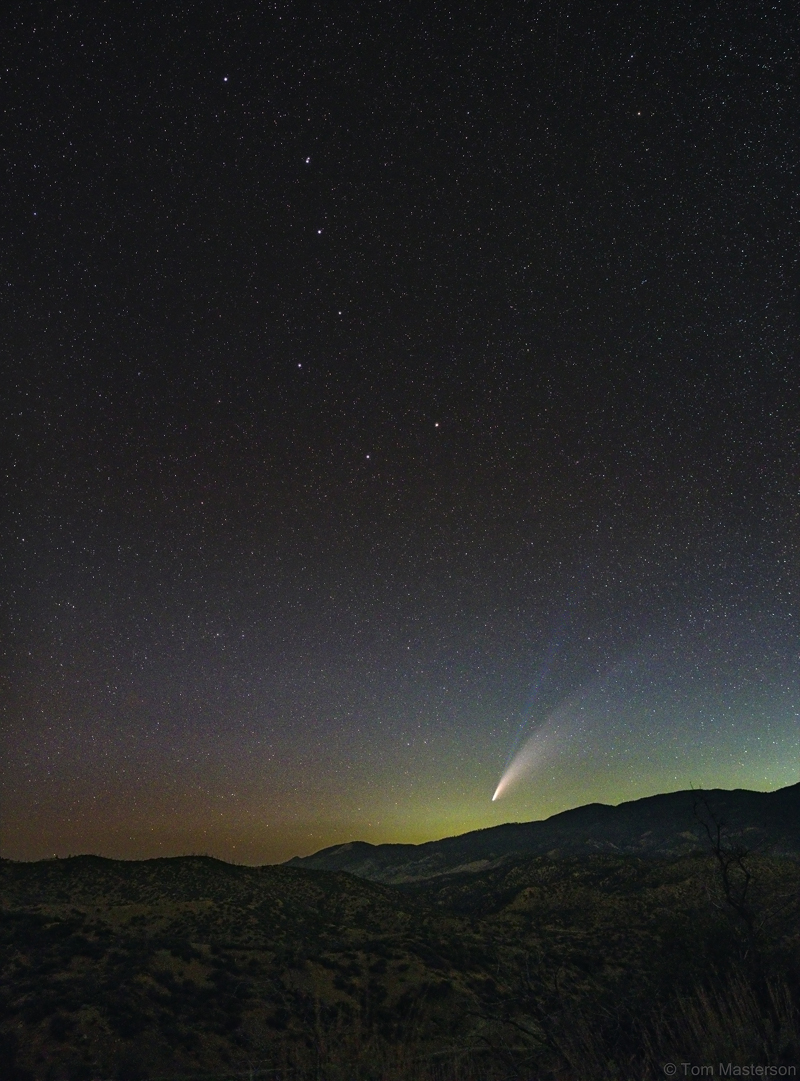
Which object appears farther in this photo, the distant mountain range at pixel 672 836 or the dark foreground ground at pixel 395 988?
the distant mountain range at pixel 672 836

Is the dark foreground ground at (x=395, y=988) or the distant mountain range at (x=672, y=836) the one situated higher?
the dark foreground ground at (x=395, y=988)

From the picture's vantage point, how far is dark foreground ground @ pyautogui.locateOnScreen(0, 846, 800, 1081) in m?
7.54

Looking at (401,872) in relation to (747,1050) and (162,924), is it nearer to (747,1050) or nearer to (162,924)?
(162,924)

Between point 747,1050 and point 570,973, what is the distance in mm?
29878

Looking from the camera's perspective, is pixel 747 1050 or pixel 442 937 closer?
pixel 747 1050

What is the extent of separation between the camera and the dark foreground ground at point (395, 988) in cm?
754

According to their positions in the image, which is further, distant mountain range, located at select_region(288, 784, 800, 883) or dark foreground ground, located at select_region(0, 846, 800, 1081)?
distant mountain range, located at select_region(288, 784, 800, 883)

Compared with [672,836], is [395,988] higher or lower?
higher

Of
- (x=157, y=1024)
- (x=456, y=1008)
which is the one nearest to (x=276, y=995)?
(x=157, y=1024)

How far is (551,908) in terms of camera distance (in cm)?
6059

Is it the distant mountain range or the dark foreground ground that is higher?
the dark foreground ground

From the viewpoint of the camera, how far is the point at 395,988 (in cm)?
2578

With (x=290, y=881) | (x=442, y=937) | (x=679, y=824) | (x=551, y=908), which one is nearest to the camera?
(x=442, y=937)

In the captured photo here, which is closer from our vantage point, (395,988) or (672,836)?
(395,988)
